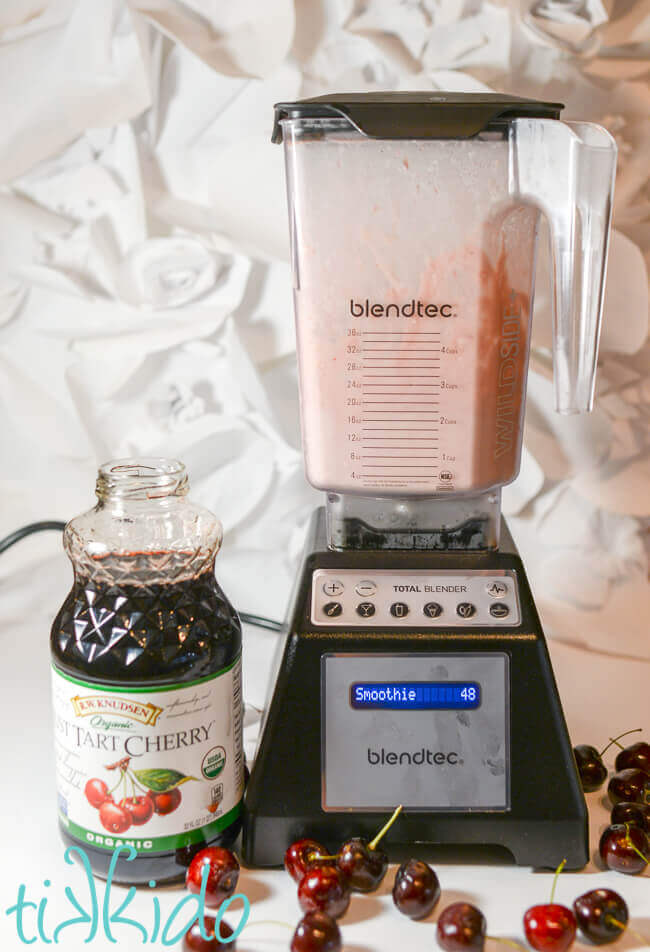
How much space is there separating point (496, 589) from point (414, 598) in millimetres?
64

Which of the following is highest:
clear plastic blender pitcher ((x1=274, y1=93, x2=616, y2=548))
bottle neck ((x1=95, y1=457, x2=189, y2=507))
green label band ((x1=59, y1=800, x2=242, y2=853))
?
clear plastic blender pitcher ((x1=274, y1=93, x2=616, y2=548))

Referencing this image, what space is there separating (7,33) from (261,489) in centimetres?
58

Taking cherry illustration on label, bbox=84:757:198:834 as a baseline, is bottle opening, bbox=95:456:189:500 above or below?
above

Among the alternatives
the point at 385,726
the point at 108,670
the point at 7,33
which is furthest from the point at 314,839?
the point at 7,33

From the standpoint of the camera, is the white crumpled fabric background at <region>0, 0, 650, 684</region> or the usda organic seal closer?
the usda organic seal

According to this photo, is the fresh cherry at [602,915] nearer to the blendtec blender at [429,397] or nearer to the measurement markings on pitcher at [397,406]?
the blendtec blender at [429,397]

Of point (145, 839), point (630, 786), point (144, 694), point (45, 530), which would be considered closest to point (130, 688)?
point (144, 694)

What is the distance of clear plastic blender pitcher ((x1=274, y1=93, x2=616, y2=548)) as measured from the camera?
2.47ft

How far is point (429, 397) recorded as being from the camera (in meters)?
0.82

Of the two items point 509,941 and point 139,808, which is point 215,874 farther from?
point 509,941

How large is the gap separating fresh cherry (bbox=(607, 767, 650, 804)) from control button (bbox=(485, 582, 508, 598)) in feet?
0.67

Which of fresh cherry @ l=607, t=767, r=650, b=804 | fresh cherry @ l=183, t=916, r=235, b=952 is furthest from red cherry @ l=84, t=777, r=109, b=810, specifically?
fresh cherry @ l=607, t=767, r=650, b=804

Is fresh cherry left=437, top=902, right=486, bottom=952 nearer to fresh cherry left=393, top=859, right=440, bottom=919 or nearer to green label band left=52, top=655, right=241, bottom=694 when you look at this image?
fresh cherry left=393, top=859, right=440, bottom=919

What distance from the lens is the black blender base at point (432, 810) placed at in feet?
2.56
